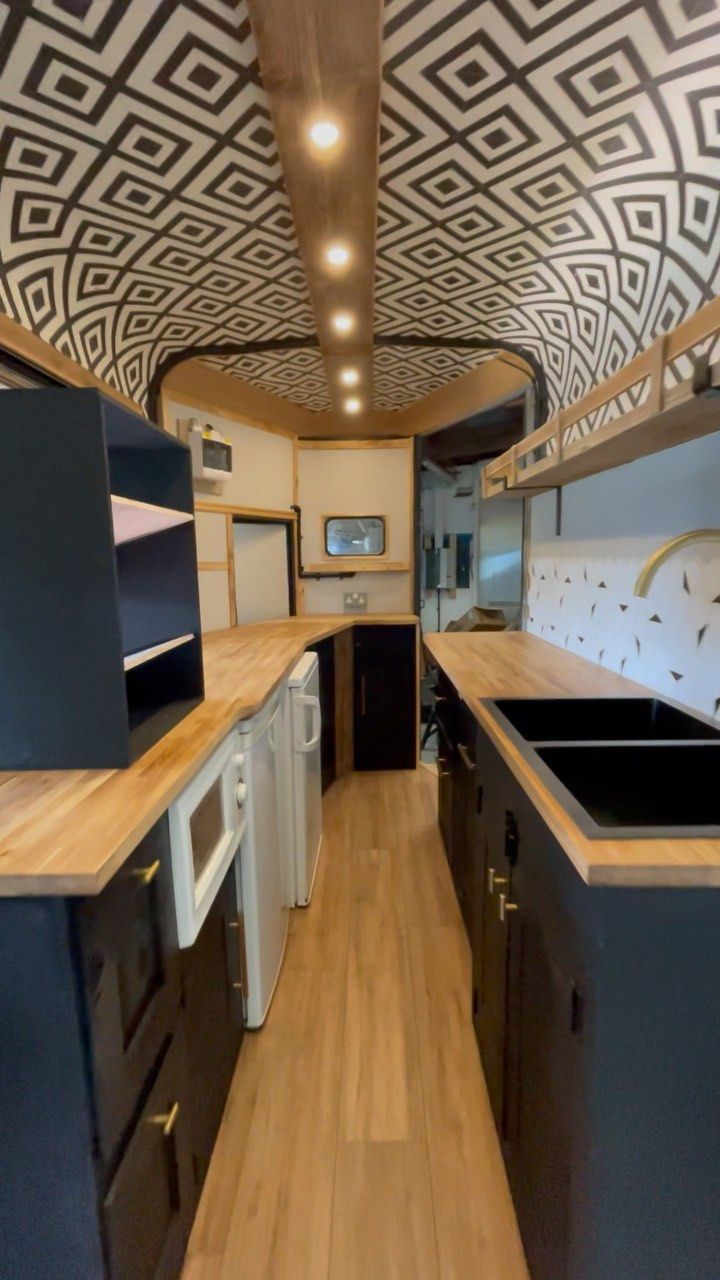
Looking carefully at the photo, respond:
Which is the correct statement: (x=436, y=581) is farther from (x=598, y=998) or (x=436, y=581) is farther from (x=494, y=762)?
(x=598, y=998)

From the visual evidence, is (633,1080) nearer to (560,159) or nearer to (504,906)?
(504,906)

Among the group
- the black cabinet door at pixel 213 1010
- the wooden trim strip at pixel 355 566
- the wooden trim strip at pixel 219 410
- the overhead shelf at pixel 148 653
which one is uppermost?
the wooden trim strip at pixel 219 410

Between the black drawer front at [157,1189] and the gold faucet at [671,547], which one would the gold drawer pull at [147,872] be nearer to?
the black drawer front at [157,1189]

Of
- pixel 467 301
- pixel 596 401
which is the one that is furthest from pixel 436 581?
pixel 596 401

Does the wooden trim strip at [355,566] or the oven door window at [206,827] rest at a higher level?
the wooden trim strip at [355,566]

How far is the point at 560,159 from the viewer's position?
1446 mm

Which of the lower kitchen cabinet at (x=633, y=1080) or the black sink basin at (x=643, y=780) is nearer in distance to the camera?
the lower kitchen cabinet at (x=633, y=1080)

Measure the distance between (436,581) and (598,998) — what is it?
19.0 ft

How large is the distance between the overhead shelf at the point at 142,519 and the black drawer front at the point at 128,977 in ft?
2.13

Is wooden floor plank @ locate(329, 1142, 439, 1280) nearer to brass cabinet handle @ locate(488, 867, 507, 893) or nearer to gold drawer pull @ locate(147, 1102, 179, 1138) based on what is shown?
gold drawer pull @ locate(147, 1102, 179, 1138)

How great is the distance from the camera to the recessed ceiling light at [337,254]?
173 centimetres

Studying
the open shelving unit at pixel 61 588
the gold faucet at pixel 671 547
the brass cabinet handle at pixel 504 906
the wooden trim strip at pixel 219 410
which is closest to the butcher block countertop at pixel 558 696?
the brass cabinet handle at pixel 504 906

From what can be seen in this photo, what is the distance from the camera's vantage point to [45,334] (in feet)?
5.75

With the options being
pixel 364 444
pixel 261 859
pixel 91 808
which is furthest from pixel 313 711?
pixel 364 444
